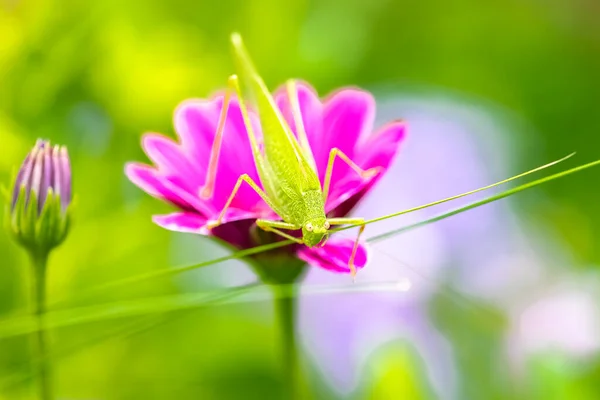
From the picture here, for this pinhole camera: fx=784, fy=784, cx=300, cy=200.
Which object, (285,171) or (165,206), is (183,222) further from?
(165,206)

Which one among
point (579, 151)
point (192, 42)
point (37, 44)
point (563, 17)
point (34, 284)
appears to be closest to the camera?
point (34, 284)

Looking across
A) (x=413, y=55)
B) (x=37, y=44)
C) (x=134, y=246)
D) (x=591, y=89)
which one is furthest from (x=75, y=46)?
(x=591, y=89)

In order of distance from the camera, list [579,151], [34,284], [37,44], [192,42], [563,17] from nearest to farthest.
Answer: [34,284] < [37,44] < [192,42] < [579,151] < [563,17]

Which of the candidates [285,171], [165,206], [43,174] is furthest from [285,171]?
[165,206]

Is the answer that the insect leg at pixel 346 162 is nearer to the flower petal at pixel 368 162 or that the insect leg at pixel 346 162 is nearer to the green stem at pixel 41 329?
the flower petal at pixel 368 162

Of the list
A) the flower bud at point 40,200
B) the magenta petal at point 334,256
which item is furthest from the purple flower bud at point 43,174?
the magenta petal at point 334,256

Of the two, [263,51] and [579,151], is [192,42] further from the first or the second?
[579,151]
